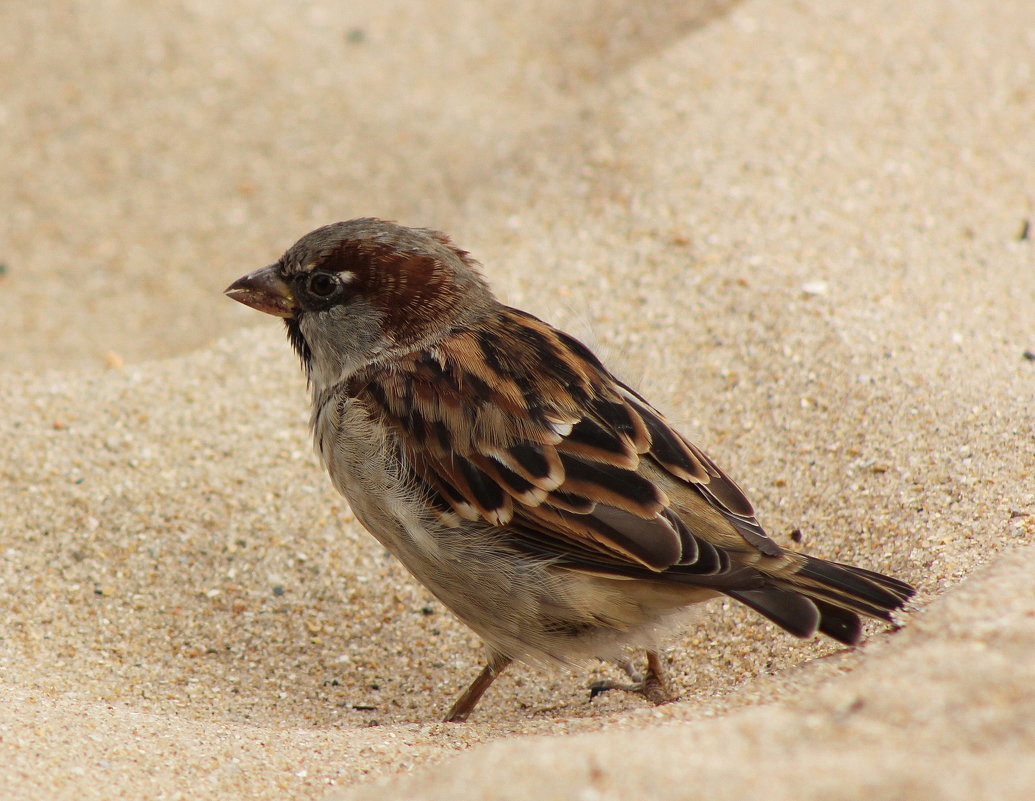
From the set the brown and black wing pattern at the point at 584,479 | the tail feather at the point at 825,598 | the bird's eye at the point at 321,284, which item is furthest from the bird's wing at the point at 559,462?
the bird's eye at the point at 321,284

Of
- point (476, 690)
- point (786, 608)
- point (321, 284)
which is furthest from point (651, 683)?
point (321, 284)

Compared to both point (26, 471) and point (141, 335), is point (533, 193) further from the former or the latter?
point (26, 471)

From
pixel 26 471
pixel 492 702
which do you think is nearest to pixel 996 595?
pixel 492 702

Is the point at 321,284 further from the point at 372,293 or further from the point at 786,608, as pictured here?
the point at 786,608

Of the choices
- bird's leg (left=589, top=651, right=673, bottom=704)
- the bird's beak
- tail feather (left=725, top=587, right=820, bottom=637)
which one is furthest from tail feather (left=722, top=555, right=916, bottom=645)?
the bird's beak

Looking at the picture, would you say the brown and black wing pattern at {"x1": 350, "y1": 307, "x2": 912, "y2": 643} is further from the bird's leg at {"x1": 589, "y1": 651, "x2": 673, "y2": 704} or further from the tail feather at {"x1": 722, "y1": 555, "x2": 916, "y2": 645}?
the bird's leg at {"x1": 589, "y1": 651, "x2": 673, "y2": 704}

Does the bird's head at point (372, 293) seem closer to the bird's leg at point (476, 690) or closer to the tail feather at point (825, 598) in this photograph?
the bird's leg at point (476, 690)
